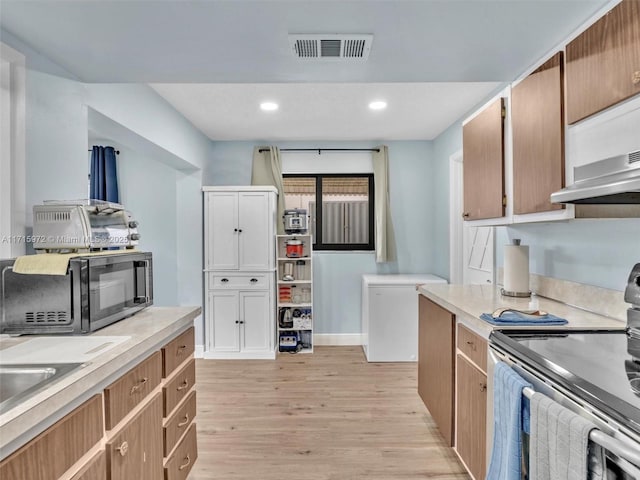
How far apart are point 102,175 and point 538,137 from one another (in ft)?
14.1

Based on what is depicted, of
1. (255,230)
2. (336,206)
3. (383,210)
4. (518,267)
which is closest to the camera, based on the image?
(518,267)

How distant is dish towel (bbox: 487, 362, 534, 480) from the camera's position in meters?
1.11

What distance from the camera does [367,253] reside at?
4.39 m

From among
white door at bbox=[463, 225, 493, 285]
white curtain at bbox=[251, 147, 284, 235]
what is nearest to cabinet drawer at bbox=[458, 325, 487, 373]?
white door at bbox=[463, 225, 493, 285]

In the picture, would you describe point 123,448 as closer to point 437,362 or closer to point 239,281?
point 437,362

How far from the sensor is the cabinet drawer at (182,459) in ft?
5.36

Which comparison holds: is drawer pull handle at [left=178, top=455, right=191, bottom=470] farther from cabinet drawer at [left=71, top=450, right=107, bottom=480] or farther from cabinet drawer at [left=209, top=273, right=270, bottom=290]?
cabinet drawer at [left=209, top=273, right=270, bottom=290]

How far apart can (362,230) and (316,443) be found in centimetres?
265

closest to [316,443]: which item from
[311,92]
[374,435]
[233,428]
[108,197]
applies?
[374,435]

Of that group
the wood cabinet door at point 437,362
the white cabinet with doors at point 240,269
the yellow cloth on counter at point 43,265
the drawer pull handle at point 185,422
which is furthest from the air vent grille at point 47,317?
the white cabinet with doors at point 240,269

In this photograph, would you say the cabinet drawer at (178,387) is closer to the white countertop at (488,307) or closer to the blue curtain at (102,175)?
the white countertop at (488,307)

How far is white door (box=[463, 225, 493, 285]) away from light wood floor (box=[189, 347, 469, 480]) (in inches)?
43.7

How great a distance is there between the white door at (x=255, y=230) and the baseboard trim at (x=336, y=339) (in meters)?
1.15

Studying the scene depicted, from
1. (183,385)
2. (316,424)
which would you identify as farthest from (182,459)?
(316,424)
